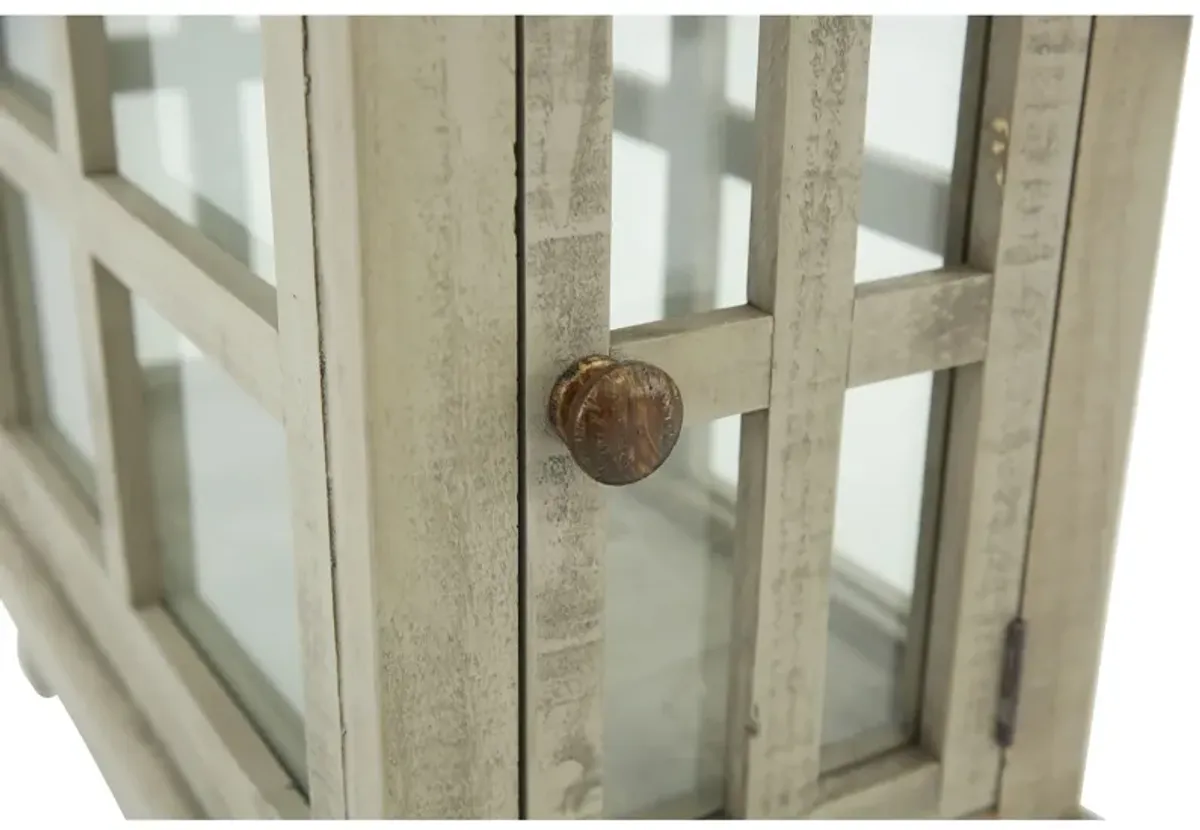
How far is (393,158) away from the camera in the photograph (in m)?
0.52

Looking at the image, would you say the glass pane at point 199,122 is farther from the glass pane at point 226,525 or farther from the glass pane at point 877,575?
the glass pane at point 877,575

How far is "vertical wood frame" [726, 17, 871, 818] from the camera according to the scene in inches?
24.0

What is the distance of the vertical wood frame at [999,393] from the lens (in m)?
0.67

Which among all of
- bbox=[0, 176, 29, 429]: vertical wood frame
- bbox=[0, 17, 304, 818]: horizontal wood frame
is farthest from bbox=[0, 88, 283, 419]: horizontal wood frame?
bbox=[0, 176, 29, 429]: vertical wood frame

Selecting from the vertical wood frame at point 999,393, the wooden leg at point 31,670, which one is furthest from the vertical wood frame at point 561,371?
the wooden leg at point 31,670

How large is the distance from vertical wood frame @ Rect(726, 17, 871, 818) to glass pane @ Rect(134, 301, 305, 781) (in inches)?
8.8

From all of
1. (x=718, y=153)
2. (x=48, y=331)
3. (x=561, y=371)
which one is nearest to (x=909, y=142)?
(x=718, y=153)

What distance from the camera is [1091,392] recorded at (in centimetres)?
75

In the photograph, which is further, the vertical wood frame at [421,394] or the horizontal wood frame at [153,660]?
the horizontal wood frame at [153,660]

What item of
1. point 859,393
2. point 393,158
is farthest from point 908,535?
point 393,158

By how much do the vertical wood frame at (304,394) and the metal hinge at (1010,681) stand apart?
0.36 metres

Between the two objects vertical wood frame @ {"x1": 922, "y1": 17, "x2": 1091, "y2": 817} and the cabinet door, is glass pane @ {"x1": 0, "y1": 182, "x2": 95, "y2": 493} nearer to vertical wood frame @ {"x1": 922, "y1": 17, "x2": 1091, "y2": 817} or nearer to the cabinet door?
the cabinet door

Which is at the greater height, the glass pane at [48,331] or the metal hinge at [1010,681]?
the glass pane at [48,331]

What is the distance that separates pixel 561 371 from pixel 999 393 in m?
0.25
